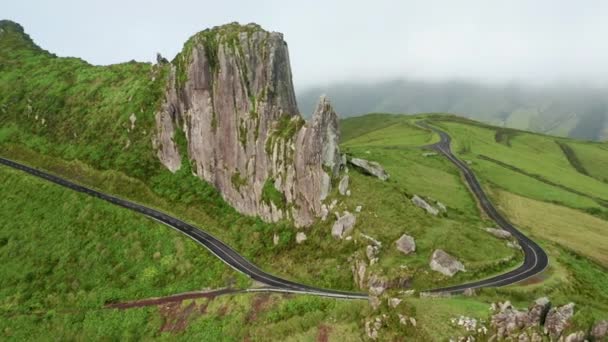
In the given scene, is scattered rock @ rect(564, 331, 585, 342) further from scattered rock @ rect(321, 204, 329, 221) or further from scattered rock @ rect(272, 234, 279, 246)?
scattered rock @ rect(272, 234, 279, 246)

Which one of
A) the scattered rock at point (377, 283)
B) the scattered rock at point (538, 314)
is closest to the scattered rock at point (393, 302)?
the scattered rock at point (538, 314)

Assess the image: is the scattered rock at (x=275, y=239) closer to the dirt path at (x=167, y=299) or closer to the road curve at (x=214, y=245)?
the road curve at (x=214, y=245)

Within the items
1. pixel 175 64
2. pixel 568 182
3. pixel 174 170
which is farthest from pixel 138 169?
pixel 568 182

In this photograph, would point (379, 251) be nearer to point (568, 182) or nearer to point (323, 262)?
point (323, 262)

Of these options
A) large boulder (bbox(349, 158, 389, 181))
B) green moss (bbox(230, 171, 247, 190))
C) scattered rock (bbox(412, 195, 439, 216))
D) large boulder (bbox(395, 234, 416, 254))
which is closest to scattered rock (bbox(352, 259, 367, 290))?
large boulder (bbox(395, 234, 416, 254))

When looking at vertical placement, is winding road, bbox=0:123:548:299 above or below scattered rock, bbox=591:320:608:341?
below

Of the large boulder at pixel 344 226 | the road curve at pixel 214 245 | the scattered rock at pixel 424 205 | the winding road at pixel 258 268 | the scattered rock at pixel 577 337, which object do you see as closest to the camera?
the scattered rock at pixel 577 337
